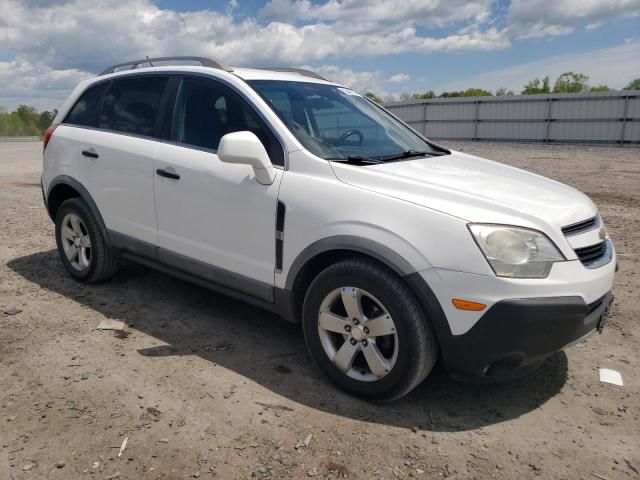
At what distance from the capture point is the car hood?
2744mm

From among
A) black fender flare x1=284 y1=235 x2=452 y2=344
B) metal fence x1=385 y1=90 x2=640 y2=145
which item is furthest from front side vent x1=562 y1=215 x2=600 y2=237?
metal fence x1=385 y1=90 x2=640 y2=145

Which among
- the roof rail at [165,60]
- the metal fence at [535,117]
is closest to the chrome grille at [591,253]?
the roof rail at [165,60]

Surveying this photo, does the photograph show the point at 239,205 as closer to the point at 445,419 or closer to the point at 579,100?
the point at 445,419

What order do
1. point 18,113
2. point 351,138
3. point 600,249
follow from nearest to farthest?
point 600,249, point 351,138, point 18,113

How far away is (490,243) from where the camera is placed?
2619 mm

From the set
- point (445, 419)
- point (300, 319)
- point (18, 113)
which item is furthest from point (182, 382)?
point (18, 113)

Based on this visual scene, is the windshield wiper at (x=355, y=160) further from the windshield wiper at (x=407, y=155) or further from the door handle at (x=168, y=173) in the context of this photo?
the door handle at (x=168, y=173)

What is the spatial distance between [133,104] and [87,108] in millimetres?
694

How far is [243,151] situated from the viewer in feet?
10.3

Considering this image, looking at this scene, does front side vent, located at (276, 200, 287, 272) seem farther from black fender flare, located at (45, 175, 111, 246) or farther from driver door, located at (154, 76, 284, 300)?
black fender flare, located at (45, 175, 111, 246)

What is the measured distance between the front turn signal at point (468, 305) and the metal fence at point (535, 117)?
21.2m

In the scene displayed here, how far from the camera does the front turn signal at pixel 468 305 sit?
2.61 m

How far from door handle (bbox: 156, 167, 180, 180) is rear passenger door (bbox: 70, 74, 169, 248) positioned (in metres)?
0.12

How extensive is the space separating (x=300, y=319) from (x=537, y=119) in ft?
73.2
